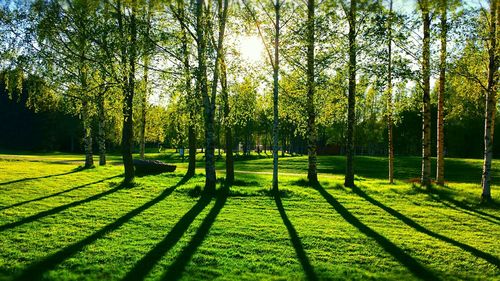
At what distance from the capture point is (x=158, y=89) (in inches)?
707

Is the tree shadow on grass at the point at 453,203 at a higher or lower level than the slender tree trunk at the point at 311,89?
lower

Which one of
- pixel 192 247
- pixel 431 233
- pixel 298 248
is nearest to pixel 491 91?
pixel 431 233

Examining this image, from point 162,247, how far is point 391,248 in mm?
5923

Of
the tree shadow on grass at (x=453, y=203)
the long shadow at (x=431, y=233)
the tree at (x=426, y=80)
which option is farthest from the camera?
the tree at (x=426, y=80)

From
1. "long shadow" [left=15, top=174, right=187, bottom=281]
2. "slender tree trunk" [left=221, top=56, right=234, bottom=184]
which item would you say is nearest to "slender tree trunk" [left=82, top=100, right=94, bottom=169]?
"slender tree trunk" [left=221, top=56, right=234, bottom=184]

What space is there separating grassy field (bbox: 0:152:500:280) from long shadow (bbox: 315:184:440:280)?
0.03 meters

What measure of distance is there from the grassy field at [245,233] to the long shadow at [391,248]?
0.09 ft

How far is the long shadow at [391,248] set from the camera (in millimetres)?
7918

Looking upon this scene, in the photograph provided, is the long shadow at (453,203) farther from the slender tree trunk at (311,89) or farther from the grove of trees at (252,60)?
the slender tree trunk at (311,89)

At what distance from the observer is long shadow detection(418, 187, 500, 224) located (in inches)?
509

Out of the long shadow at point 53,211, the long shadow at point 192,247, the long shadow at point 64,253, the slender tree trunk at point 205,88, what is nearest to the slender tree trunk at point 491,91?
the long shadow at point 192,247

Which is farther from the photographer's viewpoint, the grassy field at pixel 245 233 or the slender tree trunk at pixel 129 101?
the slender tree trunk at pixel 129 101

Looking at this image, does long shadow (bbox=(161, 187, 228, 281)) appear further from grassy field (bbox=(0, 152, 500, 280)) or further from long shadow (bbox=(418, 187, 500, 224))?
long shadow (bbox=(418, 187, 500, 224))

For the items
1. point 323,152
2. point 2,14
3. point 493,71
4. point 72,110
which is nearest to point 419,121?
point 323,152
